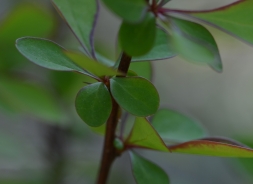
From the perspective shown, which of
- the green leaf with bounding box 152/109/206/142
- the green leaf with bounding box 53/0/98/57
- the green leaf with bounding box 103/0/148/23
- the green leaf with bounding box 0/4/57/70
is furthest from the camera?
the green leaf with bounding box 0/4/57/70

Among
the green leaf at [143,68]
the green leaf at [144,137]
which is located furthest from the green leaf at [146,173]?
the green leaf at [143,68]

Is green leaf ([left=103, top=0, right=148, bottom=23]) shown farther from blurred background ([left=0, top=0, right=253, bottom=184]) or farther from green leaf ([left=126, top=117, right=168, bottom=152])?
blurred background ([left=0, top=0, right=253, bottom=184])

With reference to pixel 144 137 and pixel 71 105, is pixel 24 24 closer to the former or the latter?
pixel 71 105

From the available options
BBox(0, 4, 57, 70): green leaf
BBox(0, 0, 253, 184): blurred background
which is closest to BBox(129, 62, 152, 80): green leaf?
BBox(0, 0, 253, 184): blurred background

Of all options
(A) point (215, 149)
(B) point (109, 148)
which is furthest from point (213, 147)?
(B) point (109, 148)

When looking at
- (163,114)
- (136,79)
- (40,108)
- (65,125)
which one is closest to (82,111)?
(136,79)
